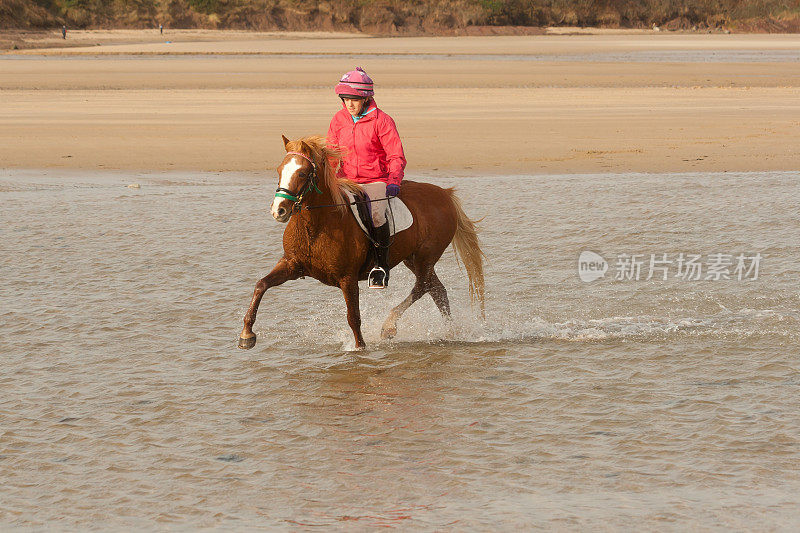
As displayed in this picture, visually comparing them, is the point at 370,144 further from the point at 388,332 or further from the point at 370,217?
the point at 388,332

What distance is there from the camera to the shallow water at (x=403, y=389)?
502 centimetres

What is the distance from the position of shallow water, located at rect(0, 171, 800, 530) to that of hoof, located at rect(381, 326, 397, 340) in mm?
86

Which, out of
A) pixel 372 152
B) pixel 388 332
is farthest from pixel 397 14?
pixel 372 152

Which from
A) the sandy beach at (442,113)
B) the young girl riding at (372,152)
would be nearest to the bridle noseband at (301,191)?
the young girl riding at (372,152)

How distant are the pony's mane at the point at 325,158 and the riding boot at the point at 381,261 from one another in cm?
48

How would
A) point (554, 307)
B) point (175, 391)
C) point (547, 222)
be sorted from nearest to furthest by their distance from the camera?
point (175, 391)
point (554, 307)
point (547, 222)

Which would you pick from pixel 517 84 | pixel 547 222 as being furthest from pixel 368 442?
pixel 517 84

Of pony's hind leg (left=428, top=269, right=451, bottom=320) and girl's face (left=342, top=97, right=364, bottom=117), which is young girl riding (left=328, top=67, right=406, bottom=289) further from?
pony's hind leg (left=428, top=269, right=451, bottom=320)

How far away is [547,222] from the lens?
12.4 meters

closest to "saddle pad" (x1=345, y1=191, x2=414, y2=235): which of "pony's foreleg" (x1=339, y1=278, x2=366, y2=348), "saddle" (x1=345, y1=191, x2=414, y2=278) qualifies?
"saddle" (x1=345, y1=191, x2=414, y2=278)

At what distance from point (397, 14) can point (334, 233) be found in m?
81.5

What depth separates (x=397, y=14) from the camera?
8594cm

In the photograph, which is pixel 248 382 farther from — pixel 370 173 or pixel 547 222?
pixel 547 222

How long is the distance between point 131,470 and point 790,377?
4.33 metres
